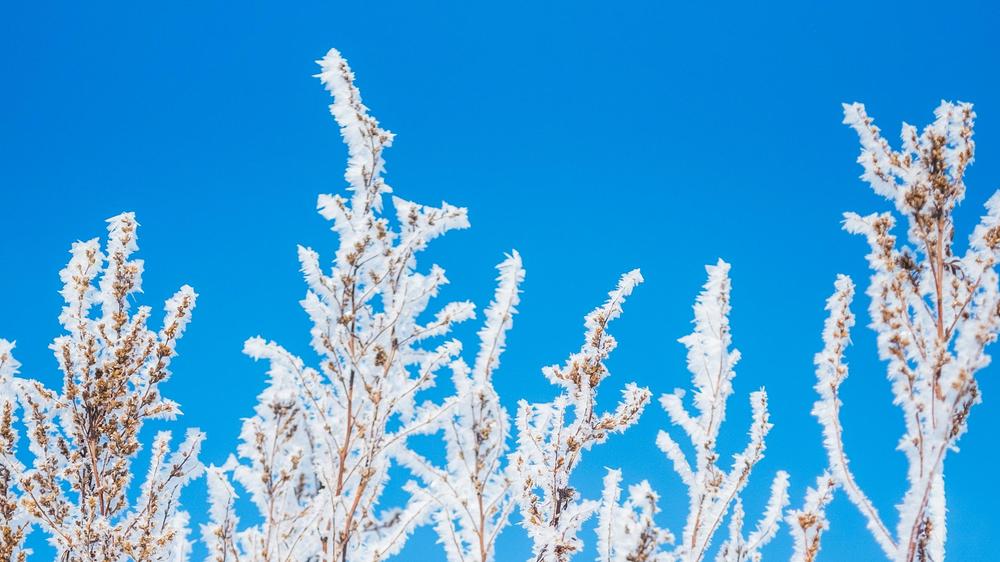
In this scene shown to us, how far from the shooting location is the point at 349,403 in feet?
11.7

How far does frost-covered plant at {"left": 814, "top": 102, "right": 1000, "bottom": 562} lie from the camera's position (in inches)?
99.0

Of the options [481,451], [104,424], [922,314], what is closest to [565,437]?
[481,451]

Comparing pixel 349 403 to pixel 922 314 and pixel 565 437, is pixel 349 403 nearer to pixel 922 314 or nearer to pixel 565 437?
pixel 565 437

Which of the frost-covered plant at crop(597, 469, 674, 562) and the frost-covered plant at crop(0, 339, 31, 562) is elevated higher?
the frost-covered plant at crop(0, 339, 31, 562)

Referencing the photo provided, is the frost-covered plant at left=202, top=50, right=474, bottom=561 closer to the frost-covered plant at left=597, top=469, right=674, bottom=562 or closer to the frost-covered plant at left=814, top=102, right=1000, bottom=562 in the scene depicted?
the frost-covered plant at left=597, top=469, right=674, bottom=562

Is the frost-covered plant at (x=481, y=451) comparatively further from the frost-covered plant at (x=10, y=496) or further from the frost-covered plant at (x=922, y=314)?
the frost-covered plant at (x=10, y=496)

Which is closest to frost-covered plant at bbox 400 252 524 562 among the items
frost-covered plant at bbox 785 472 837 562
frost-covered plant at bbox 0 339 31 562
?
frost-covered plant at bbox 785 472 837 562

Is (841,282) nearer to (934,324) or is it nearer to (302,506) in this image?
(934,324)

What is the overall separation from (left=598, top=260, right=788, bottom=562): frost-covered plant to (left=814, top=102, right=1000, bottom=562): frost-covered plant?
51 centimetres

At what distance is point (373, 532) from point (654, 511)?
164cm

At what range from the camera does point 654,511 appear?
2.68m

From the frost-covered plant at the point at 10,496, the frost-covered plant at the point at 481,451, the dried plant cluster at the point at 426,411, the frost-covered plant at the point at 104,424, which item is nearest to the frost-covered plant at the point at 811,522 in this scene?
the dried plant cluster at the point at 426,411

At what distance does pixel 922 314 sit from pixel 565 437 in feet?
5.81

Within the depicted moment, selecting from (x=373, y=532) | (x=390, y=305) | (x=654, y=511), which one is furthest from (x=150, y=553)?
(x=654, y=511)
